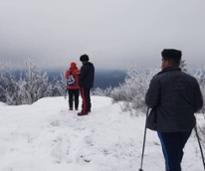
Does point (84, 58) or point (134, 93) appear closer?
point (84, 58)

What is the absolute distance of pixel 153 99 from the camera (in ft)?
14.7

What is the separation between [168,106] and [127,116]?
5.20m

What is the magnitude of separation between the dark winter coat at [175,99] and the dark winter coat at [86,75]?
5648 mm

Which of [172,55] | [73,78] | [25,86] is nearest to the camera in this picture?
[172,55]

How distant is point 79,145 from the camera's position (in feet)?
22.3

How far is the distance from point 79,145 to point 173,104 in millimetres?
2999

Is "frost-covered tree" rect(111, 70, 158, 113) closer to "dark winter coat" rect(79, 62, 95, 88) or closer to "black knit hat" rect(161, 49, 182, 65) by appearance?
"dark winter coat" rect(79, 62, 95, 88)

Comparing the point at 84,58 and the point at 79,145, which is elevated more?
the point at 84,58

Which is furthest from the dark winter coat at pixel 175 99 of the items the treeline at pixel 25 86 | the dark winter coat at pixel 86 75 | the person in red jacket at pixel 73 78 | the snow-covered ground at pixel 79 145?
the treeline at pixel 25 86

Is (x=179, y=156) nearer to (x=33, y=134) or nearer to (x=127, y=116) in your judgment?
(x=33, y=134)

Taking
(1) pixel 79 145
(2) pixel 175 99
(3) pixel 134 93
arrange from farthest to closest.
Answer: (3) pixel 134 93 < (1) pixel 79 145 < (2) pixel 175 99

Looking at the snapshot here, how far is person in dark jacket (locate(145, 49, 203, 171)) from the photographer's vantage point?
Answer: 4.36 meters

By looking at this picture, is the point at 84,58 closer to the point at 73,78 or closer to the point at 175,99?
the point at 73,78

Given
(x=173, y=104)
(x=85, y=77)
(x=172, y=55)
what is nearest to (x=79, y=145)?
(x=173, y=104)
